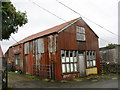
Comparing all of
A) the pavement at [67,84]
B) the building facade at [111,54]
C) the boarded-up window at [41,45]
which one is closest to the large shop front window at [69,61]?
the pavement at [67,84]

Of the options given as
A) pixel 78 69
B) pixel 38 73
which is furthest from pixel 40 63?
pixel 78 69

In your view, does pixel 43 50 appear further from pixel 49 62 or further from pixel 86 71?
pixel 86 71

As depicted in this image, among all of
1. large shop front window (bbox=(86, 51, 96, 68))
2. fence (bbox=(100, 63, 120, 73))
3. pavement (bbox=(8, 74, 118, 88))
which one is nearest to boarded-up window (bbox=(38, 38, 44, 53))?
pavement (bbox=(8, 74, 118, 88))

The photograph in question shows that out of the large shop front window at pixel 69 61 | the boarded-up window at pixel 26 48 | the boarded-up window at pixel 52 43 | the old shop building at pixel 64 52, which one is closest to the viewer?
the old shop building at pixel 64 52

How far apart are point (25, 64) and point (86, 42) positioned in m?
9.26

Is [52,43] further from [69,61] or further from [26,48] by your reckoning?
[26,48]

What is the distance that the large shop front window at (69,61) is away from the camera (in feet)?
43.1

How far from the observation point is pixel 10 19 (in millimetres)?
11711

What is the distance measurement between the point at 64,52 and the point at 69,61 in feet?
3.92

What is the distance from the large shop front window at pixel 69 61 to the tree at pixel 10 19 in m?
5.41

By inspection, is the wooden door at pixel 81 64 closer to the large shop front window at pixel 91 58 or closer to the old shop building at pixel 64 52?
the old shop building at pixel 64 52

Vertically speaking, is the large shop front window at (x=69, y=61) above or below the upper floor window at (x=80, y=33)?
below

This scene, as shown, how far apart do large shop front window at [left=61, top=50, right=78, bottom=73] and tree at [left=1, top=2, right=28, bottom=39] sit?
5408mm

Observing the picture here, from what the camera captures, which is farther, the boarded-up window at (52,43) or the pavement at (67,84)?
the boarded-up window at (52,43)
